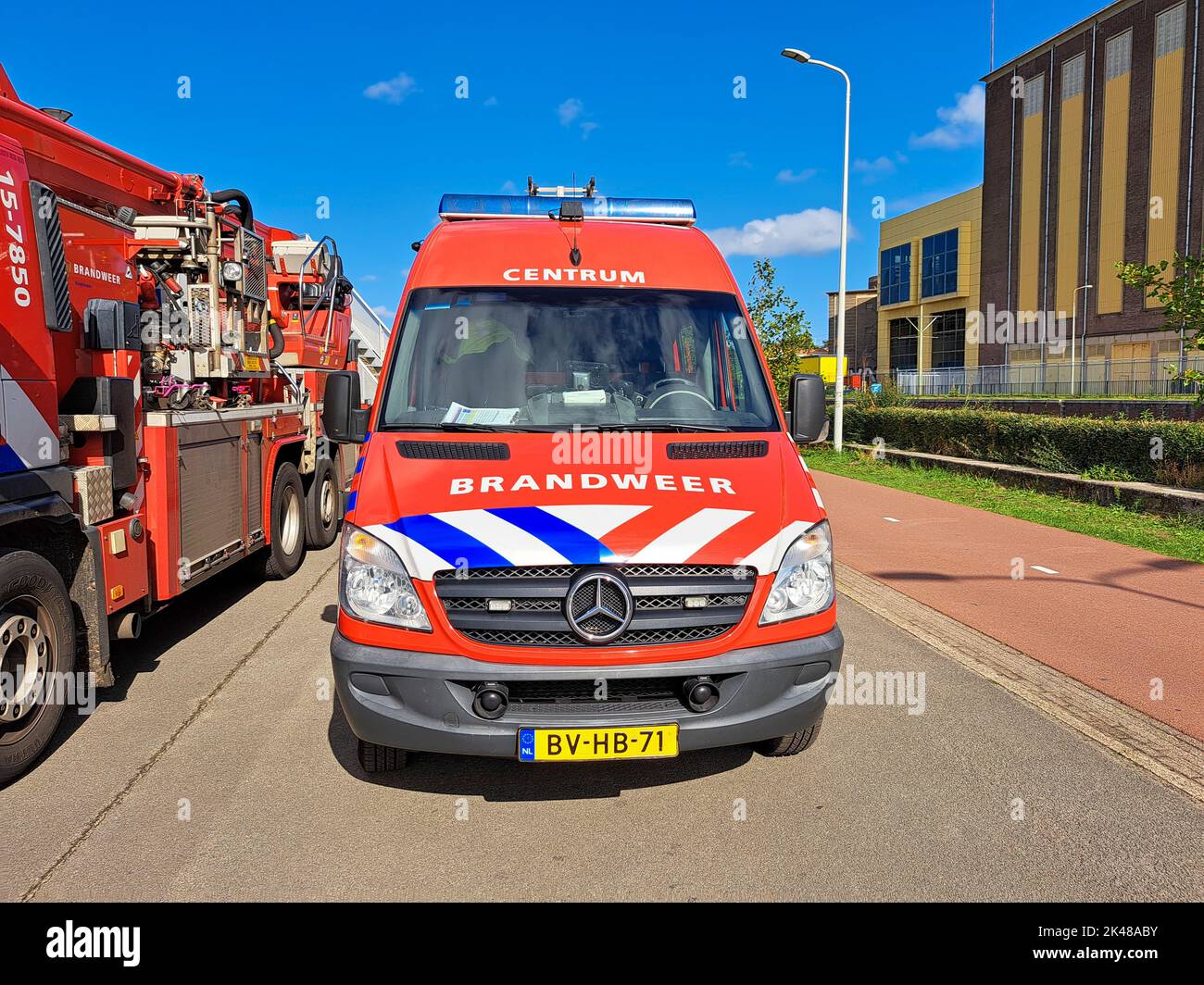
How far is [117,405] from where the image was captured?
5.01 metres

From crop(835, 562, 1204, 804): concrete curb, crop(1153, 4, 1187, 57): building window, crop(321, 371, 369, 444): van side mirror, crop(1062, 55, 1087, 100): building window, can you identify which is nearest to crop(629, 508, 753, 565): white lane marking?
crop(321, 371, 369, 444): van side mirror

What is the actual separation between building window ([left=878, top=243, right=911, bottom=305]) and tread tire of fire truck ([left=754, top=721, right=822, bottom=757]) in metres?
65.7

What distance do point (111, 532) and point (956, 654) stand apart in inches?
197

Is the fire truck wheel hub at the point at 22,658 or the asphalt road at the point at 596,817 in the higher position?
the fire truck wheel hub at the point at 22,658

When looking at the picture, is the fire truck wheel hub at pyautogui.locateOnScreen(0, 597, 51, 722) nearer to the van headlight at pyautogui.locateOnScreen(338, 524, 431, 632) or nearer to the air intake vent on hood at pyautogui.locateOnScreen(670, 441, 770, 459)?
the van headlight at pyautogui.locateOnScreen(338, 524, 431, 632)

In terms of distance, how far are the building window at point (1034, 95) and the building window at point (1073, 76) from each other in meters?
1.67

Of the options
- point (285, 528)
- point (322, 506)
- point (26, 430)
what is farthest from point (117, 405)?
point (322, 506)

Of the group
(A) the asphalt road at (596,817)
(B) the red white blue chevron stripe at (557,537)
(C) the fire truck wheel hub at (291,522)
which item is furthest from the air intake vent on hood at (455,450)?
(C) the fire truck wheel hub at (291,522)

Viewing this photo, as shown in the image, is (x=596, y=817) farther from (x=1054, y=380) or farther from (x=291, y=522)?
(x=1054, y=380)

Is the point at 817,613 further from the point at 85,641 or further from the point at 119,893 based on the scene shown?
the point at 85,641

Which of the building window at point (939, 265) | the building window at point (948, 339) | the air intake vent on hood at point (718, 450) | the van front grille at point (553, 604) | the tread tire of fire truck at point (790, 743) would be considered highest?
the building window at point (939, 265)

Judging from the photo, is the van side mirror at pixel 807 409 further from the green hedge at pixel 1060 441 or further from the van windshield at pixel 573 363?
the green hedge at pixel 1060 441

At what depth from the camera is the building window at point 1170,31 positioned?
42.4 meters

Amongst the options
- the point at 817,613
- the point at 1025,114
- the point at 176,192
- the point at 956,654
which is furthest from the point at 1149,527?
the point at 1025,114
